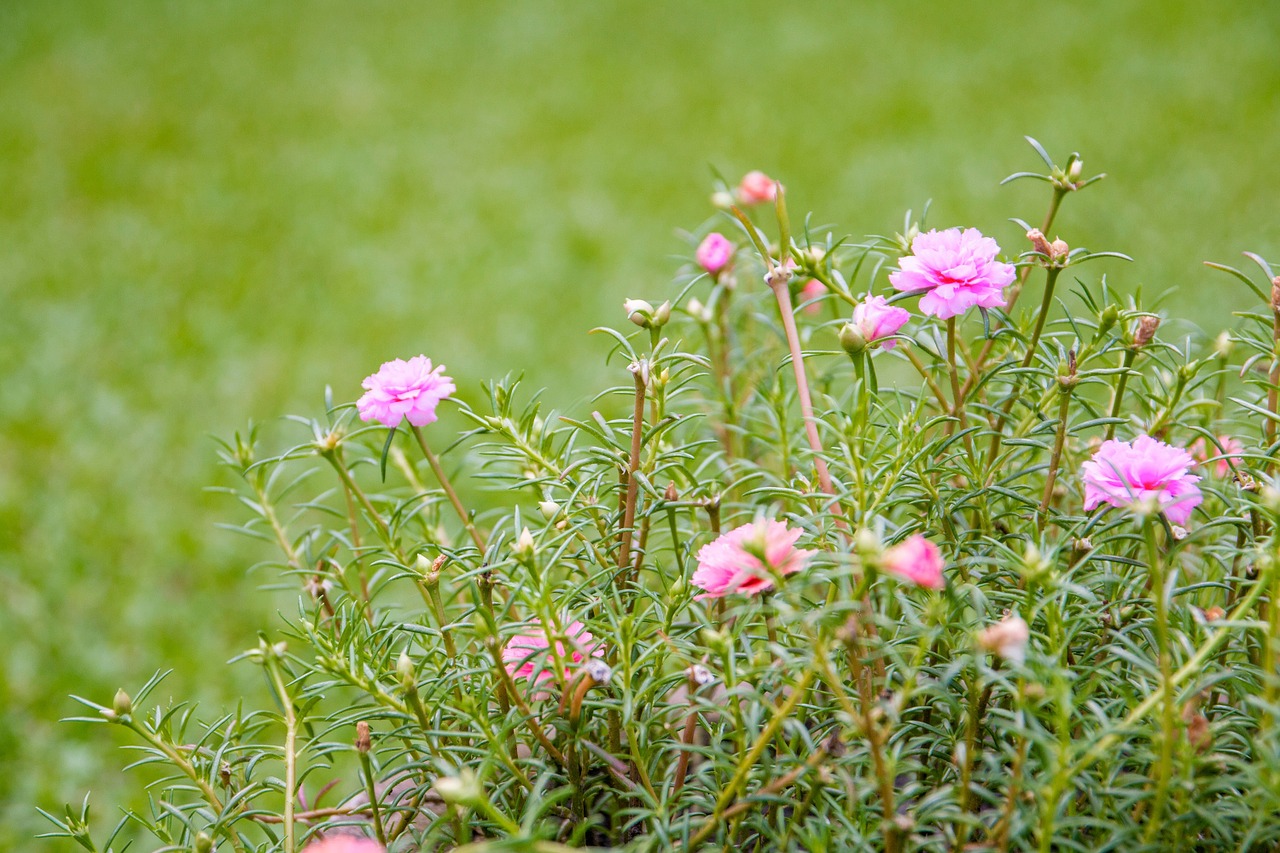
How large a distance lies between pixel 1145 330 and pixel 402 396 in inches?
26.6

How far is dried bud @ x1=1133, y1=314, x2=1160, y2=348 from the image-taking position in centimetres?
93

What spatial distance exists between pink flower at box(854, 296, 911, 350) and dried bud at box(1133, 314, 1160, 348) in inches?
8.8

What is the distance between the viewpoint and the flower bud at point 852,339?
82 centimetres

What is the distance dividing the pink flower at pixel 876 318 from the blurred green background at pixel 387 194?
1.69m

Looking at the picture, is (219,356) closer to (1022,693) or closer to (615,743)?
(615,743)

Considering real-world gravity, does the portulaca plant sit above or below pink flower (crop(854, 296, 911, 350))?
below

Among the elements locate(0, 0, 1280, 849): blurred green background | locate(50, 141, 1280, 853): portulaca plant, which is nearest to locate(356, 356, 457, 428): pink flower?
locate(50, 141, 1280, 853): portulaca plant

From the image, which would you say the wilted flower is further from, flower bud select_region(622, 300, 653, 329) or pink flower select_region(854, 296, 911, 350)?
flower bud select_region(622, 300, 653, 329)

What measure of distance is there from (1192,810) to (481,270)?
317 cm

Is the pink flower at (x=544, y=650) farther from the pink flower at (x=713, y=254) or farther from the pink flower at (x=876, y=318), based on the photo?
the pink flower at (x=713, y=254)

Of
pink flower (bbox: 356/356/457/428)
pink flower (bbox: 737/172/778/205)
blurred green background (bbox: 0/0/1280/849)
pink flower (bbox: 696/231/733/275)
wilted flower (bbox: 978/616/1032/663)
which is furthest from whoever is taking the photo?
blurred green background (bbox: 0/0/1280/849)

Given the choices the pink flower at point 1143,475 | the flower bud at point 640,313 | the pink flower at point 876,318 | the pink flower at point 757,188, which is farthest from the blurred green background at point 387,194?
the pink flower at point 1143,475

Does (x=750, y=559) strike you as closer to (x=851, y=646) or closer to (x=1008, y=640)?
(x=851, y=646)

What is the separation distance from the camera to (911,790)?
2.35 ft
